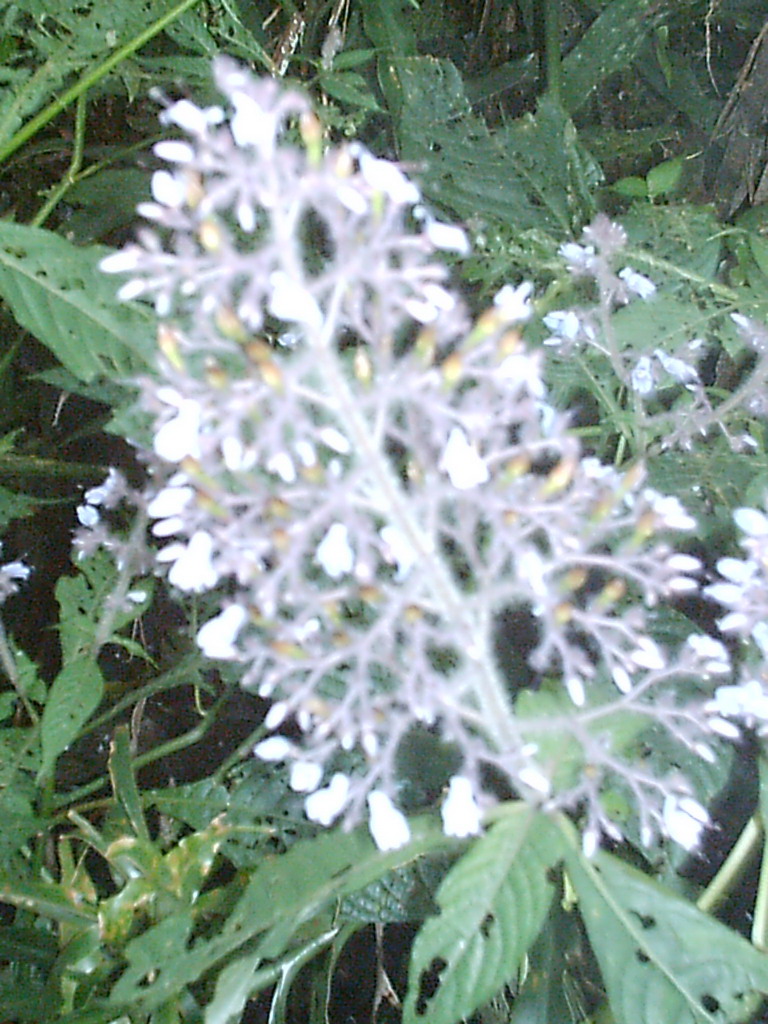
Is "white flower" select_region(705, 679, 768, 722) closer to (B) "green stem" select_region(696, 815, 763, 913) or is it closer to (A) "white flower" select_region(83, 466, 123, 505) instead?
(B) "green stem" select_region(696, 815, 763, 913)

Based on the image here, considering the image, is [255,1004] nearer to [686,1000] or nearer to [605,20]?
[686,1000]

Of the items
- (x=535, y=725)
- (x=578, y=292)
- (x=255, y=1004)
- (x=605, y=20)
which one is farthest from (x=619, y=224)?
(x=255, y=1004)

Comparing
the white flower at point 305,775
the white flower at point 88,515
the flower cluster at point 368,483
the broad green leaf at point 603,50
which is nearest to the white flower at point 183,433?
the flower cluster at point 368,483

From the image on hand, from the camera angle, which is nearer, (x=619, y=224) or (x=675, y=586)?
(x=675, y=586)

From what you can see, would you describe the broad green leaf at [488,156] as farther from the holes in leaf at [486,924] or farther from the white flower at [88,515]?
the holes in leaf at [486,924]

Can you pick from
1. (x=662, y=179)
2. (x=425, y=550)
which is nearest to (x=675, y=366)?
(x=662, y=179)

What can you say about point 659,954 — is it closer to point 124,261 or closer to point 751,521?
point 751,521
